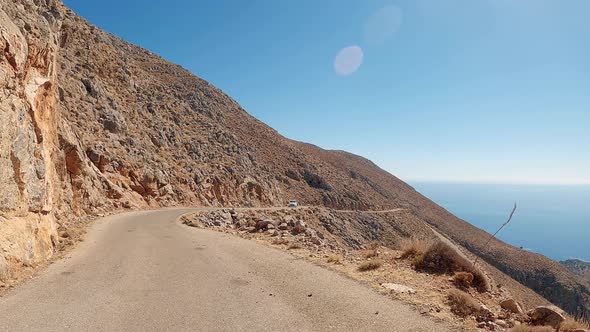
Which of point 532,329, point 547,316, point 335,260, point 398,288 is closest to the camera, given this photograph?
point 532,329

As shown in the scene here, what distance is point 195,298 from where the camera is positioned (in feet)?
24.7

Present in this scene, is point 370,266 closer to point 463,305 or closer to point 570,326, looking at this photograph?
point 463,305

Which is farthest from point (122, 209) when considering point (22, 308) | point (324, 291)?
point (324, 291)

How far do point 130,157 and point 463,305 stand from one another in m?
35.6

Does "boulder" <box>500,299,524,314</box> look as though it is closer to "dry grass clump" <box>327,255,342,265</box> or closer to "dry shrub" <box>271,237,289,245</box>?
"dry grass clump" <box>327,255,342,265</box>

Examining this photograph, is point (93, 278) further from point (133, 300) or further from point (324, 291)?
point (324, 291)

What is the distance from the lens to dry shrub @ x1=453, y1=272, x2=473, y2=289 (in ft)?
29.9

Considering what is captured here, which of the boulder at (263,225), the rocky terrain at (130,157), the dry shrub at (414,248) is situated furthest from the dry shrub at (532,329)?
the boulder at (263,225)

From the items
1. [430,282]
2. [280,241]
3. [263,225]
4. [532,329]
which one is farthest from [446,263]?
[263,225]

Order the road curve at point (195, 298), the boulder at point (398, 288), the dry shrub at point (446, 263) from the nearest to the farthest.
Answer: the road curve at point (195, 298) < the boulder at point (398, 288) < the dry shrub at point (446, 263)

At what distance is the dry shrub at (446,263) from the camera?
9.53 m

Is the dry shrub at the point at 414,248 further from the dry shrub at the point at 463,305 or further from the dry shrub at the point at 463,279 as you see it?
the dry shrub at the point at 463,305

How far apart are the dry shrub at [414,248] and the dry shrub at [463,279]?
1.76 meters

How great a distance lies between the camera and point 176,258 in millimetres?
11500
